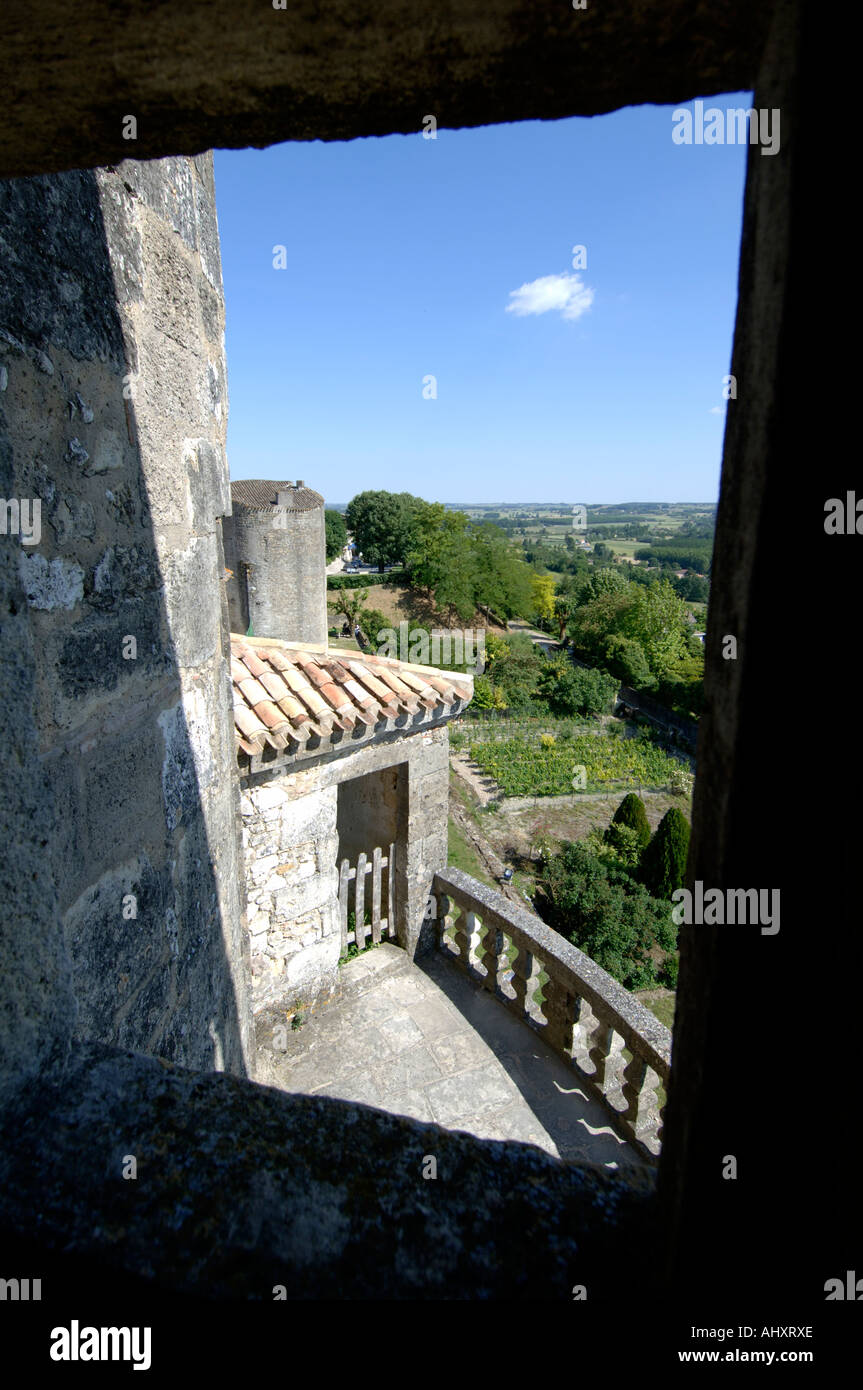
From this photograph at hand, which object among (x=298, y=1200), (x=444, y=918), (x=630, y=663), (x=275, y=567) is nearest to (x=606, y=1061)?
(x=444, y=918)

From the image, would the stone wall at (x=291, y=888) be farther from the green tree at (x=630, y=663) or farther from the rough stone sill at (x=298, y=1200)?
the green tree at (x=630, y=663)

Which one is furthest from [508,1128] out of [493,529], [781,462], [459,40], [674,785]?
[493,529]

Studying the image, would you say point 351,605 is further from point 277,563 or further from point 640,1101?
point 640,1101

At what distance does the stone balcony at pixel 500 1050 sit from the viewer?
14.0 ft

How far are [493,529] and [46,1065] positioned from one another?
124ft

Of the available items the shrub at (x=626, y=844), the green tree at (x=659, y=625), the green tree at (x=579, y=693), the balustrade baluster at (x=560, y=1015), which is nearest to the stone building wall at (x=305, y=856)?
the balustrade baluster at (x=560, y=1015)

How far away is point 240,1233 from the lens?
38.7 inches

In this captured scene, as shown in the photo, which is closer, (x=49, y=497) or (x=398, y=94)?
(x=398, y=94)

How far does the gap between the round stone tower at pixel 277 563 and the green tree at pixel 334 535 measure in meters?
28.5

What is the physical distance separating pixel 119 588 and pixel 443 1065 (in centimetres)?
416

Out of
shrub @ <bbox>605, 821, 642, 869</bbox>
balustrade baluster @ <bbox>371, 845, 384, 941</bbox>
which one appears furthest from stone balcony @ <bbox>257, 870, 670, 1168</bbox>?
shrub @ <bbox>605, 821, 642, 869</bbox>

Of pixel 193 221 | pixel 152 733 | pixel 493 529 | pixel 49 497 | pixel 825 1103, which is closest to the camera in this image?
pixel 825 1103

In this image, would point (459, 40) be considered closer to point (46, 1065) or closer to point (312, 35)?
point (312, 35)

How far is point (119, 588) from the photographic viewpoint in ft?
6.05
